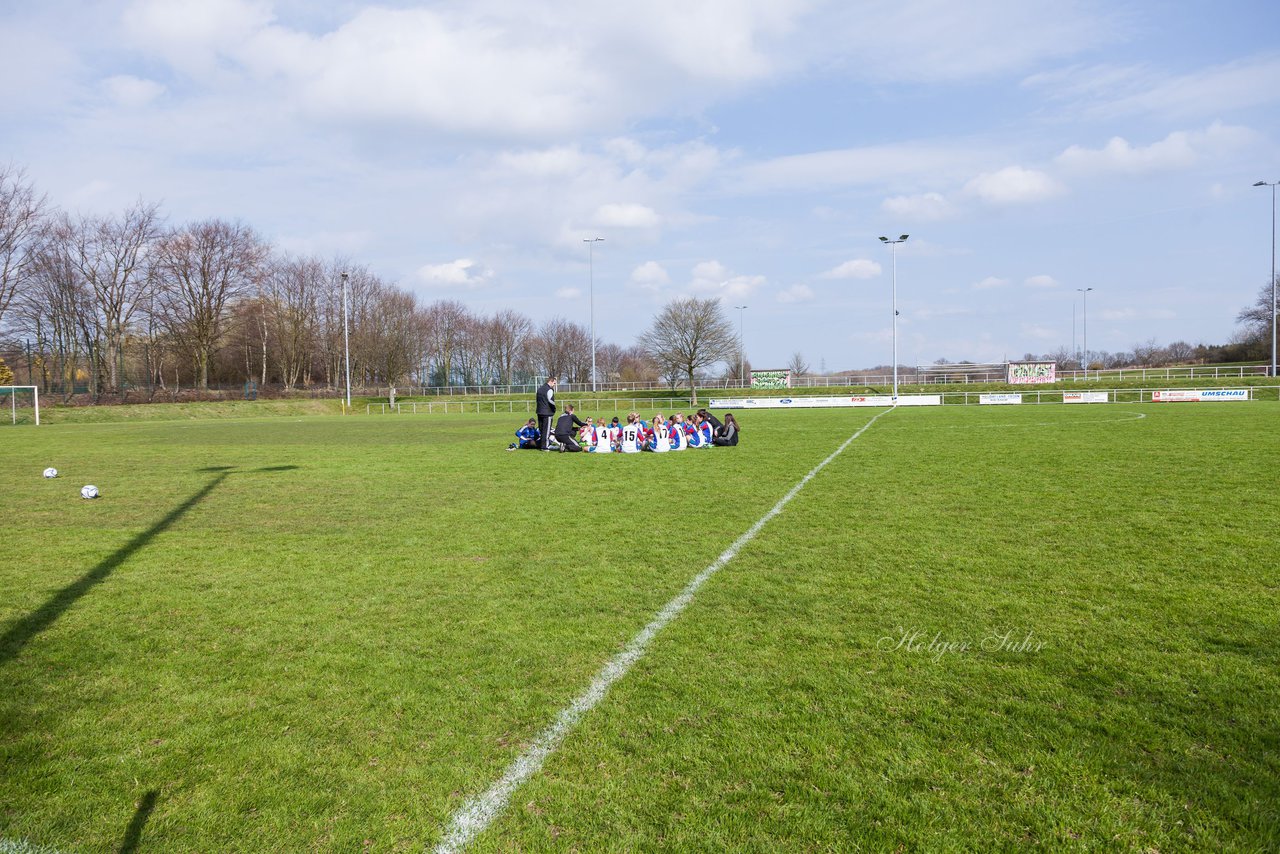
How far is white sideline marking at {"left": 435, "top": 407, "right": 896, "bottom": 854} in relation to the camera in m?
2.93

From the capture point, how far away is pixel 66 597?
20.4 ft

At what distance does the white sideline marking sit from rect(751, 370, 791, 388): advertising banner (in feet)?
216

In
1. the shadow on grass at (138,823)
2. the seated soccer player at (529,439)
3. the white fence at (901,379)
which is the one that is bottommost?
the shadow on grass at (138,823)

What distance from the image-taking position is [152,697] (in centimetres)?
422

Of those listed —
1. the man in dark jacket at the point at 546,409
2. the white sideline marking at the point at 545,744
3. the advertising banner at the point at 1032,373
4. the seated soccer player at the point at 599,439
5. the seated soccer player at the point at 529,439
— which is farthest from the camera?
the advertising banner at the point at 1032,373

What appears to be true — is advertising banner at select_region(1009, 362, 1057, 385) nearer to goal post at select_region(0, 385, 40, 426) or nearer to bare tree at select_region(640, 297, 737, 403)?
bare tree at select_region(640, 297, 737, 403)

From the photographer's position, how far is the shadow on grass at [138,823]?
2838 millimetres

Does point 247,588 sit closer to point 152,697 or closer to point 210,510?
point 152,697

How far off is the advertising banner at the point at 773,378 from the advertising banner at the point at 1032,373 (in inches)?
755

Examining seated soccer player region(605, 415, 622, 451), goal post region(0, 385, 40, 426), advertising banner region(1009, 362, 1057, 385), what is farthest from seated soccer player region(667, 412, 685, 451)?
advertising banner region(1009, 362, 1057, 385)

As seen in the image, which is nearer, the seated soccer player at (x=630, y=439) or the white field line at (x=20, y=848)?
the white field line at (x=20, y=848)

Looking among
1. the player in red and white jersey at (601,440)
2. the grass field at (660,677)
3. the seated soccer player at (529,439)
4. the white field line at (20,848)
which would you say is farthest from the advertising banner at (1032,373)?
the white field line at (20,848)

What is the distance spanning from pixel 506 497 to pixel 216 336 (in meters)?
59.4

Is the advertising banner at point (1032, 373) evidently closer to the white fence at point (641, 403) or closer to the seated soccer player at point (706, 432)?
the white fence at point (641, 403)
